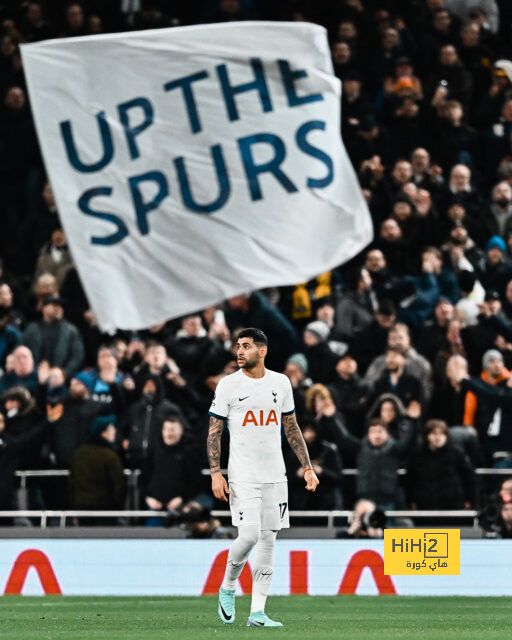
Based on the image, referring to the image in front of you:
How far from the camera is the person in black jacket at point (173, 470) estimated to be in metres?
16.3

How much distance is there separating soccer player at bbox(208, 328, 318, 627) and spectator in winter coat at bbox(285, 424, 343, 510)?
5013 mm

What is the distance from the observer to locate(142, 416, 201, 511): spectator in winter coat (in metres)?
16.3

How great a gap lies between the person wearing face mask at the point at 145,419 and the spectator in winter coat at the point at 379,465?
1827 millimetres

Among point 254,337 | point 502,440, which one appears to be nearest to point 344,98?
point 502,440

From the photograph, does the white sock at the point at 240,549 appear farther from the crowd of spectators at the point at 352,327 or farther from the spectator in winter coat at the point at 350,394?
the spectator in winter coat at the point at 350,394

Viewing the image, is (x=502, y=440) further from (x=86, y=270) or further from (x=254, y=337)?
(x=254, y=337)

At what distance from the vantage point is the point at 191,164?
15.6 meters

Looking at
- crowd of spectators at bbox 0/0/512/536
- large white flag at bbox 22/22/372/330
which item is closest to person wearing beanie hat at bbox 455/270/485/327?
crowd of spectators at bbox 0/0/512/536

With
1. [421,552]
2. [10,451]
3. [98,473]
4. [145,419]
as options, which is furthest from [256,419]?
[10,451]

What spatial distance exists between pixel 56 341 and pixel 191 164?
3.21 meters

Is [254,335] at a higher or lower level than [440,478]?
higher

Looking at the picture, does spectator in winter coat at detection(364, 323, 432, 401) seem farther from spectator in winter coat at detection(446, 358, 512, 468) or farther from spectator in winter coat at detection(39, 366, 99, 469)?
spectator in winter coat at detection(39, 366, 99, 469)

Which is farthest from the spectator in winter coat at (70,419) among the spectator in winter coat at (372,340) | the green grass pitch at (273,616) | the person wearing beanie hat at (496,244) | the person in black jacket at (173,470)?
the person wearing beanie hat at (496,244)

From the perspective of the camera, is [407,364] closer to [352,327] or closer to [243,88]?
[352,327]
